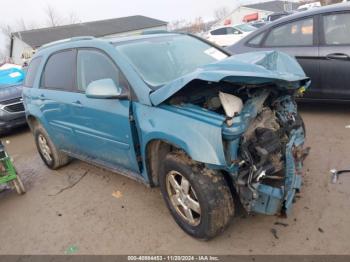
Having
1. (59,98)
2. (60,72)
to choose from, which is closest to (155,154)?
(59,98)

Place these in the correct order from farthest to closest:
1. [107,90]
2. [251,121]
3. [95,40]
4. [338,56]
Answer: [338,56] < [95,40] < [107,90] < [251,121]

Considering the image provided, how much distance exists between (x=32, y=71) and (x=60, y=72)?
1024 millimetres

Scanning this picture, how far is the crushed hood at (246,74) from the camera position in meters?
2.53

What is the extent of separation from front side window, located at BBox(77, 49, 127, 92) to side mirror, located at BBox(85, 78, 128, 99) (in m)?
0.10

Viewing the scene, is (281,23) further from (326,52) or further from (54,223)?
(54,223)

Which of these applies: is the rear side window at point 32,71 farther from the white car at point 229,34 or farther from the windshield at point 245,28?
Result: the windshield at point 245,28

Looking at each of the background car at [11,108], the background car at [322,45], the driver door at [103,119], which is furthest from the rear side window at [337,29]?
the background car at [11,108]

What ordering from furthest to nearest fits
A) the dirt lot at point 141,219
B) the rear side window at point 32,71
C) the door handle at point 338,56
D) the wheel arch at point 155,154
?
the rear side window at point 32,71
the door handle at point 338,56
the wheel arch at point 155,154
the dirt lot at point 141,219

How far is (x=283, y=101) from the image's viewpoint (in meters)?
3.31

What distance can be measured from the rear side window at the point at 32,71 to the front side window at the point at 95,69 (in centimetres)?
134

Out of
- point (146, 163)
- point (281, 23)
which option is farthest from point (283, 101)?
point (281, 23)

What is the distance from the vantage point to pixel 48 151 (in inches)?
200

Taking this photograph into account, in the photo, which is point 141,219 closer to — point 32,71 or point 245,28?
point 32,71

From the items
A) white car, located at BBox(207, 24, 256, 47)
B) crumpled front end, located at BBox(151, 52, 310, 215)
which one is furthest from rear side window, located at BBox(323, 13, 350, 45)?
white car, located at BBox(207, 24, 256, 47)
